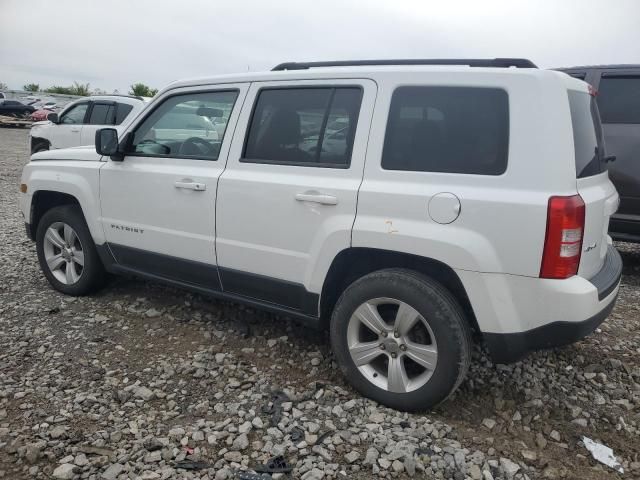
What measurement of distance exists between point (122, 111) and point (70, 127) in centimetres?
158

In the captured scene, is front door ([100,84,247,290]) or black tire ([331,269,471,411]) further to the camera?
front door ([100,84,247,290])

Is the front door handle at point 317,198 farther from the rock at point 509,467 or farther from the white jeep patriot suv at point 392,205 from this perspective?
the rock at point 509,467

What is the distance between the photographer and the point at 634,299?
4977 mm

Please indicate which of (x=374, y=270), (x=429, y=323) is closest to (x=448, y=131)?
(x=374, y=270)

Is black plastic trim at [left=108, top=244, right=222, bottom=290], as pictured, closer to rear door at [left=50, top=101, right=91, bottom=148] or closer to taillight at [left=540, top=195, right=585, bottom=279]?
taillight at [left=540, top=195, right=585, bottom=279]

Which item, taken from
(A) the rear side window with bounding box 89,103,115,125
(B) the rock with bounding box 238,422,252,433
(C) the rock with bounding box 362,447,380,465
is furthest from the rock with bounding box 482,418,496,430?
(A) the rear side window with bounding box 89,103,115,125

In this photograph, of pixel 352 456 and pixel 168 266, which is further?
pixel 168 266

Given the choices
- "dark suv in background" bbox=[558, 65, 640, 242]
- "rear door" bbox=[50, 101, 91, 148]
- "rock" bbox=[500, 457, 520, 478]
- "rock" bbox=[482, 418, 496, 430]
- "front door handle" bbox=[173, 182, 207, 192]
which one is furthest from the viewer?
"rear door" bbox=[50, 101, 91, 148]

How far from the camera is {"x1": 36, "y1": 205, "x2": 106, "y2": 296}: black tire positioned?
14.4 feet

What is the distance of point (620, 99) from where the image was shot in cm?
541

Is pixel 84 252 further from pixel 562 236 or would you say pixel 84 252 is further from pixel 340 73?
pixel 562 236

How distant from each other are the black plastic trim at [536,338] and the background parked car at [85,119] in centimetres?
954

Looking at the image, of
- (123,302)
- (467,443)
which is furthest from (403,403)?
(123,302)

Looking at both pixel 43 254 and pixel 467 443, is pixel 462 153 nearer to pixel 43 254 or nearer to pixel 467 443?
pixel 467 443
